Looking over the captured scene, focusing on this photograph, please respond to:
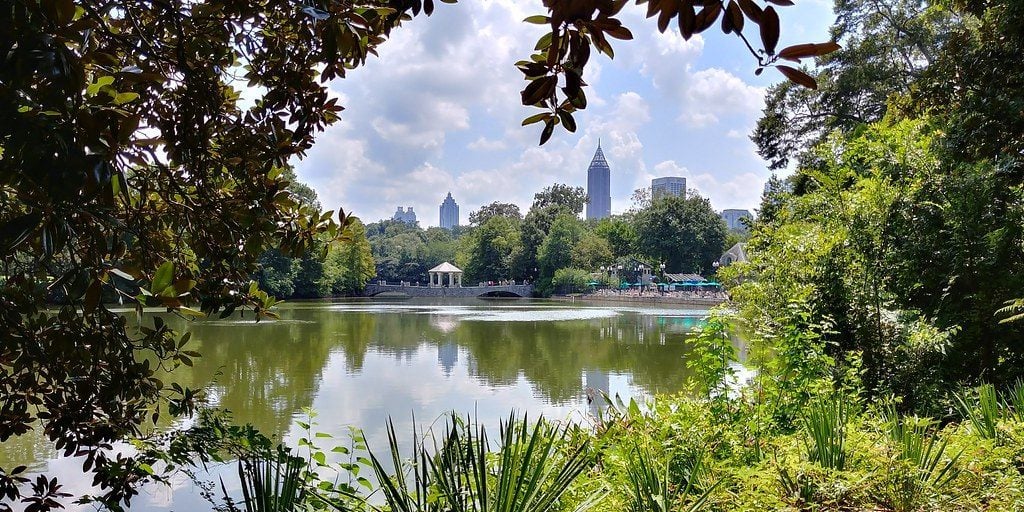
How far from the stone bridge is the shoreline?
2881 millimetres

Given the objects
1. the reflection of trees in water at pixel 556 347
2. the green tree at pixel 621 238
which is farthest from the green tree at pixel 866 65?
the green tree at pixel 621 238

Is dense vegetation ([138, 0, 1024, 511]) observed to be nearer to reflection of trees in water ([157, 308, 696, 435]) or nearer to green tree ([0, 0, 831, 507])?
green tree ([0, 0, 831, 507])

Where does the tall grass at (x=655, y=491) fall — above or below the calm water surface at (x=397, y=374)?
above

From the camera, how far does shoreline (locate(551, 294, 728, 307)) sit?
3212cm

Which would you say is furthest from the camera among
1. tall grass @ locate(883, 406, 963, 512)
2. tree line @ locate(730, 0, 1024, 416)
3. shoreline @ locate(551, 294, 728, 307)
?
shoreline @ locate(551, 294, 728, 307)

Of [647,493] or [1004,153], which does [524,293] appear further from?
[647,493]

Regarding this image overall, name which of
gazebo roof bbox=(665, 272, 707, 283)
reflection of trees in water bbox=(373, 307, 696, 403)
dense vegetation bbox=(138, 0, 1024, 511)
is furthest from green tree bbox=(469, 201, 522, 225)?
dense vegetation bbox=(138, 0, 1024, 511)

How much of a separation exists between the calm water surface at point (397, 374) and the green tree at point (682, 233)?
25433 millimetres

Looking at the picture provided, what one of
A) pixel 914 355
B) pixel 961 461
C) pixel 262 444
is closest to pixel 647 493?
pixel 961 461

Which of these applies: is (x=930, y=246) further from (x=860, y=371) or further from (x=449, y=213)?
(x=449, y=213)

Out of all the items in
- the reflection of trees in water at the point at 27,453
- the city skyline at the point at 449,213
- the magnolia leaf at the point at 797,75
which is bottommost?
the reflection of trees in water at the point at 27,453

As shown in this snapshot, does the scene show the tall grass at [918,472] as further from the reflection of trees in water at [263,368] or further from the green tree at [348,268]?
the green tree at [348,268]

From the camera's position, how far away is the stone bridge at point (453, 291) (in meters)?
45.2

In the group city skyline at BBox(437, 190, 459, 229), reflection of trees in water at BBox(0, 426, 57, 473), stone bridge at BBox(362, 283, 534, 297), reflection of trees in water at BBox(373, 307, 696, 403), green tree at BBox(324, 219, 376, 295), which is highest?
city skyline at BBox(437, 190, 459, 229)
